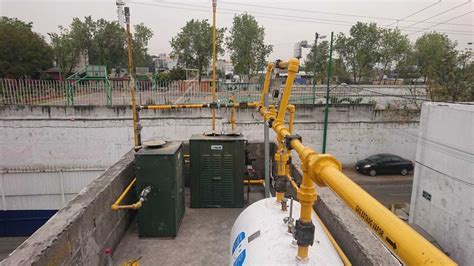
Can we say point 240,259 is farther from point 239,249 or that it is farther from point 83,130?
point 83,130

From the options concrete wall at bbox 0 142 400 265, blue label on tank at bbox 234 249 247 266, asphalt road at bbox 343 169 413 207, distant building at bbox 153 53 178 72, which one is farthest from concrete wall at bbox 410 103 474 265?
distant building at bbox 153 53 178 72

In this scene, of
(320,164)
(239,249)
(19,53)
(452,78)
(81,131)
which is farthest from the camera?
(19,53)

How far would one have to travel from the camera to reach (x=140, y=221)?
4043 millimetres

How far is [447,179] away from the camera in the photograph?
939cm

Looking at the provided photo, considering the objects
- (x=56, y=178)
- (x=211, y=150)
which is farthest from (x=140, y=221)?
(x=56, y=178)

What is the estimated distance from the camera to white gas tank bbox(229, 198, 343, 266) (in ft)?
6.59

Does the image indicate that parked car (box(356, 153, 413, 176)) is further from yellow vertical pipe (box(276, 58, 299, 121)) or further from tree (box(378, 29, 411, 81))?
tree (box(378, 29, 411, 81))

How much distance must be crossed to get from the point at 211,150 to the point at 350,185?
362cm

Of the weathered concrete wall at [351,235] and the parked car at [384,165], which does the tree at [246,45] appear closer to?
the parked car at [384,165]

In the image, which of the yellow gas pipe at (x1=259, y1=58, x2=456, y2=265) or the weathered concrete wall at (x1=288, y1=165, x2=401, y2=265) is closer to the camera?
the yellow gas pipe at (x1=259, y1=58, x2=456, y2=265)

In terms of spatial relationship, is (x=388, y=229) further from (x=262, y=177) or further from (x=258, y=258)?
(x=262, y=177)

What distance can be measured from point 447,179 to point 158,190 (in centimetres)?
956

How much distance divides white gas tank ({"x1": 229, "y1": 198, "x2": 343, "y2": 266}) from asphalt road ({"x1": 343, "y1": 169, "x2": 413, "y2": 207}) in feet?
41.2

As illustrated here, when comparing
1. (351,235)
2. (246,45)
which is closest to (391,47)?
(246,45)
